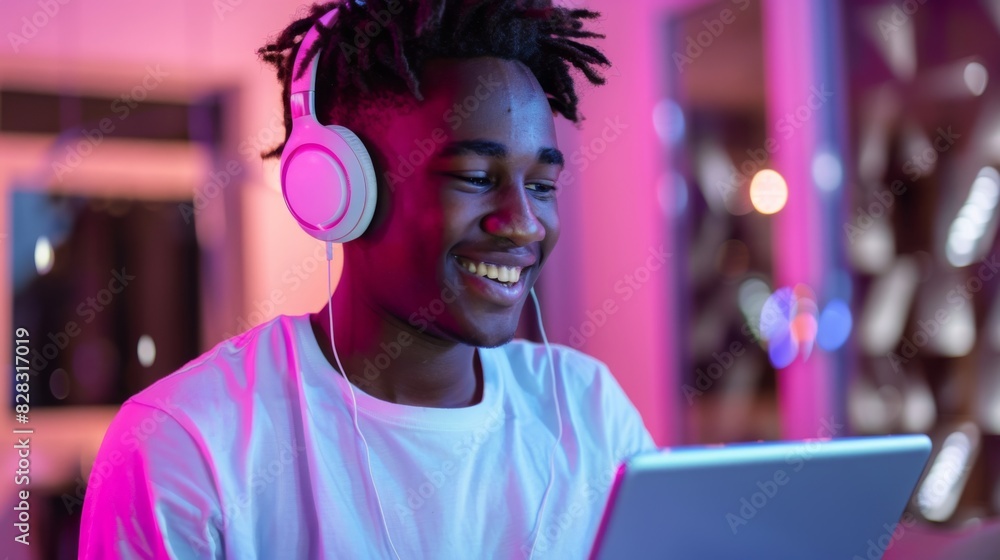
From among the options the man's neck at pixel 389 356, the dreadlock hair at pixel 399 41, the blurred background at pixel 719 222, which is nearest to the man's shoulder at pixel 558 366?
the man's neck at pixel 389 356

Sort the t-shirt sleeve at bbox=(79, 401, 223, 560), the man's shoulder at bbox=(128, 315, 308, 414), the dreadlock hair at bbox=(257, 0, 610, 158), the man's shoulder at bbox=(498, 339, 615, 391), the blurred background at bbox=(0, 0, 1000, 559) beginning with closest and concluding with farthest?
the t-shirt sleeve at bbox=(79, 401, 223, 560)
the man's shoulder at bbox=(128, 315, 308, 414)
the dreadlock hair at bbox=(257, 0, 610, 158)
the man's shoulder at bbox=(498, 339, 615, 391)
the blurred background at bbox=(0, 0, 1000, 559)

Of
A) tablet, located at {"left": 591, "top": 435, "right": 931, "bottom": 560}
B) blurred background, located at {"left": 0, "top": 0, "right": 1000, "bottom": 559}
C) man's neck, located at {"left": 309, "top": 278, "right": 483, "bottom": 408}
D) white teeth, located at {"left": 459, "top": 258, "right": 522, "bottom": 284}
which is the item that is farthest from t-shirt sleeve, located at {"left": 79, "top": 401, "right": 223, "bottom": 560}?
blurred background, located at {"left": 0, "top": 0, "right": 1000, "bottom": 559}

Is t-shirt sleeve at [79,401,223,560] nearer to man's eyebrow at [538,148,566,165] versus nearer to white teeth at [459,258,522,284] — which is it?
white teeth at [459,258,522,284]

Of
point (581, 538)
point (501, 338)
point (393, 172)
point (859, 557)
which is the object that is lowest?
point (581, 538)

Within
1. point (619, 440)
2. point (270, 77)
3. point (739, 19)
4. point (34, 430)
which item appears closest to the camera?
point (619, 440)

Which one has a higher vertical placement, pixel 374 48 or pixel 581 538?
pixel 374 48

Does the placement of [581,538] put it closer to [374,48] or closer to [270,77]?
[374,48]

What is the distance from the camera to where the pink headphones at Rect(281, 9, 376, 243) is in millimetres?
1184

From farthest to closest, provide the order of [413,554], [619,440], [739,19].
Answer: [739,19]
[619,440]
[413,554]

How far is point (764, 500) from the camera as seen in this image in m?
0.83

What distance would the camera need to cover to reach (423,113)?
1219 millimetres

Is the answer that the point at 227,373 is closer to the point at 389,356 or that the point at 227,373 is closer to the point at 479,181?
the point at 389,356

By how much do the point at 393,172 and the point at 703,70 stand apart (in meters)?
2.56

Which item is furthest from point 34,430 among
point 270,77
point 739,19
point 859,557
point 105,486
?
point 739,19
